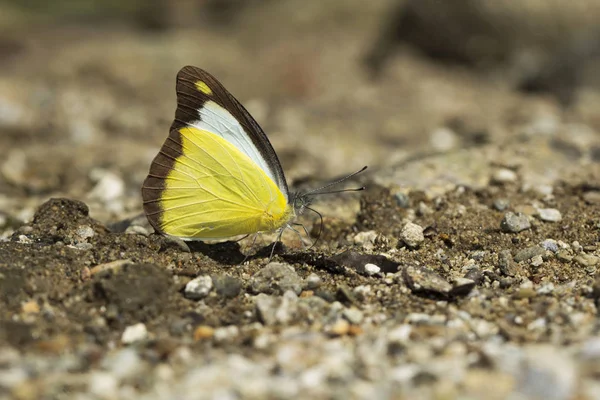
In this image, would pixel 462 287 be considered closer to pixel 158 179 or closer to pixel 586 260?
pixel 586 260

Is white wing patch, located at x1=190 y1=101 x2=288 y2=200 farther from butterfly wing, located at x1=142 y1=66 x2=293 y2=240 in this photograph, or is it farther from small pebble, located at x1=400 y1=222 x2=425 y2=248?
small pebble, located at x1=400 y1=222 x2=425 y2=248

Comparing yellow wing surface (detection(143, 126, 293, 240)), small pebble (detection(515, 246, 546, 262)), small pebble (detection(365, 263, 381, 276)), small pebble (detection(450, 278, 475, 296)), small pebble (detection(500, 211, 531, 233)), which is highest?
yellow wing surface (detection(143, 126, 293, 240))

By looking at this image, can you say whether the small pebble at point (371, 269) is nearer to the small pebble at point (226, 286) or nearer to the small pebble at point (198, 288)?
the small pebble at point (226, 286)

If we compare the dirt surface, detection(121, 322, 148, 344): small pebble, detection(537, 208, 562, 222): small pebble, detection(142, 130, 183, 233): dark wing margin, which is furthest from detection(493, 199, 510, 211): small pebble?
detection(121, 322, 148, 344): small pebble

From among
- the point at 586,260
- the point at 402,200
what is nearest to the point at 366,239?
the point at 402,200

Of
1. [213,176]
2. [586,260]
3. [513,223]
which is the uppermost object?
[213,176]

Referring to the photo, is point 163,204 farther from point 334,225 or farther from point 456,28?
point 456,28

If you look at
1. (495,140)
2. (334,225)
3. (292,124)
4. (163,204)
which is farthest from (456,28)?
(163,204)
